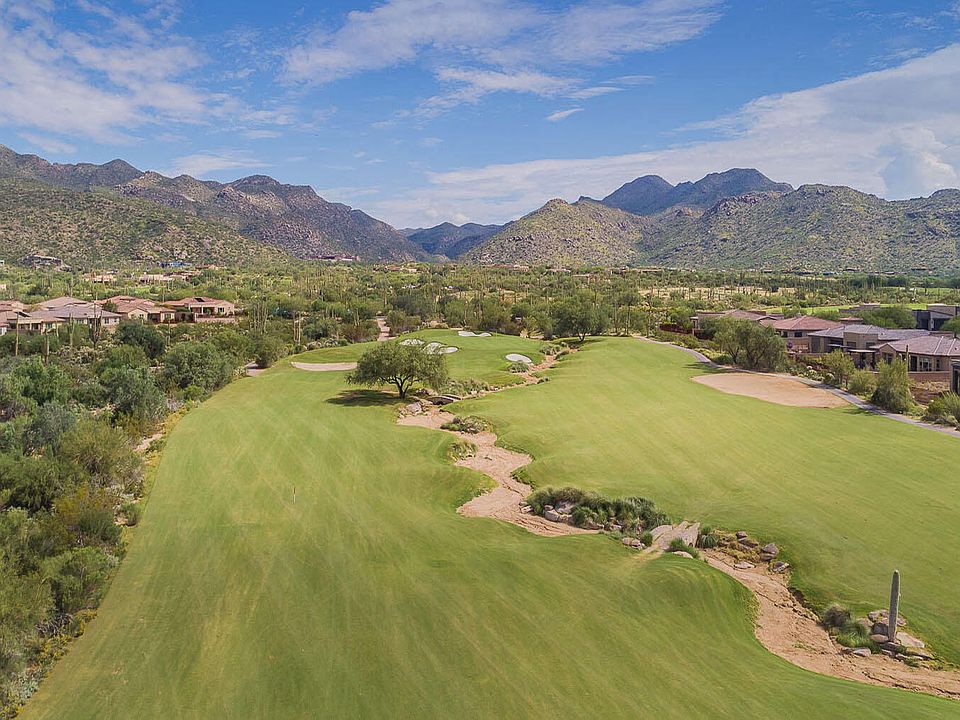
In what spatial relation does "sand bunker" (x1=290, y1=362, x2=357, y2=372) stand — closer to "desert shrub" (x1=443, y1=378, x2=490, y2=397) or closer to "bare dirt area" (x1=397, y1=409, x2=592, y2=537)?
"desert shrub" (x1=443, y1=378, x2=490, y2=397)

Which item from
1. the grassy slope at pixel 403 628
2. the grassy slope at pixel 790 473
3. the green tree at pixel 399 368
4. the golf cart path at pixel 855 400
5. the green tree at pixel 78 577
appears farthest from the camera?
the green tree at pixel 399 368

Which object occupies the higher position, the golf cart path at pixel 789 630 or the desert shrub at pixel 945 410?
the desert shrub at pixel 945 410

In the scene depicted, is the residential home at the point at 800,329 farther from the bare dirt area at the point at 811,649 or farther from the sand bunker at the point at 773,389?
the bare dirt area at the point at 811,649

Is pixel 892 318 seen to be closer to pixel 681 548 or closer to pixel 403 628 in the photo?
pixel 681 548

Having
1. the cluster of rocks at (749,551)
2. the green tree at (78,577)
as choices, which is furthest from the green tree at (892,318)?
the green tree at (78,577)

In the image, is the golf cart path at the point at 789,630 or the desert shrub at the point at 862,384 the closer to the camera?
the golf cart path at the point at 789,630

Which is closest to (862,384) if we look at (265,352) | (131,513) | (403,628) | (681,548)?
(681,548)

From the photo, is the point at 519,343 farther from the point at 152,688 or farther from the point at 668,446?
the point at 152,688

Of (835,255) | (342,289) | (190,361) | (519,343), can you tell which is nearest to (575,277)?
(342,289)
